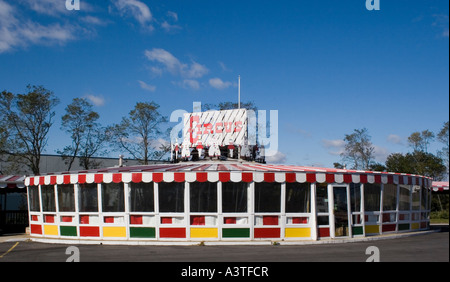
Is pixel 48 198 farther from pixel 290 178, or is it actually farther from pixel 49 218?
pixel 290 178

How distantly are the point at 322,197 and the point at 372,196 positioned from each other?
2854 mm

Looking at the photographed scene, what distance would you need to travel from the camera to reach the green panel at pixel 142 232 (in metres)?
18.5

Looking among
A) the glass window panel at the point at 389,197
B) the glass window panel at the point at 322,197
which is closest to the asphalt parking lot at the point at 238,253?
the glass window panel at the point at 322,197

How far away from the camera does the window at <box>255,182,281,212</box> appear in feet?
60.8

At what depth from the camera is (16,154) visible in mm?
39562

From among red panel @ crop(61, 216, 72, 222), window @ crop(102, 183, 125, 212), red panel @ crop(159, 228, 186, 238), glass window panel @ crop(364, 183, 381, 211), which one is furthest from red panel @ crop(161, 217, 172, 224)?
glass window panel @ crop(364, 183, 381, 211)

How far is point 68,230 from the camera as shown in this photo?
19875 millimetres

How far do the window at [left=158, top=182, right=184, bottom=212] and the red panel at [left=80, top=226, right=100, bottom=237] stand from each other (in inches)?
115

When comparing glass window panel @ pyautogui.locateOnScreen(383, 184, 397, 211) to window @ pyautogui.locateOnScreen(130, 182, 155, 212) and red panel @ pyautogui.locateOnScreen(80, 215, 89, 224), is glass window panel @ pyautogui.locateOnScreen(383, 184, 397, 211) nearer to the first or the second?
window @ pyautogui.locateOnScreen(130, 182, 155, 212)

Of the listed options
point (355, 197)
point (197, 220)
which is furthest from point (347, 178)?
point (197, 220)
